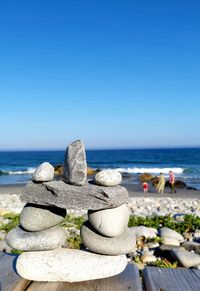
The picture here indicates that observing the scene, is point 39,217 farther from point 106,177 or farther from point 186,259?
point 186,259

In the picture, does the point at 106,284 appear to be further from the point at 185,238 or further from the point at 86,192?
the point at 185,238

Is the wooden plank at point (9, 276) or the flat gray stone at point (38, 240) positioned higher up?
the flat gray stone at point (38, 240)

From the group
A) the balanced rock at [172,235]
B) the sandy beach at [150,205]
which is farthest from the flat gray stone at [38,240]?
the sandy beach at [150,205]

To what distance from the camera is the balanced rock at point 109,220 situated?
10.1ft

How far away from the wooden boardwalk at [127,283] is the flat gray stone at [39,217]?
15.9 inches

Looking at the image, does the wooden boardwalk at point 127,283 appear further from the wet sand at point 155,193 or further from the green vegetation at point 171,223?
the wet sand at point 155,193

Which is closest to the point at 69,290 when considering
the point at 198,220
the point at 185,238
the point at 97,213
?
the point at 97,213

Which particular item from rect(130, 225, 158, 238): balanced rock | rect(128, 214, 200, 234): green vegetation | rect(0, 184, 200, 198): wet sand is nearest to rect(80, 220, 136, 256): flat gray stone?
rect(130, 225, 158, 238): balanced rock

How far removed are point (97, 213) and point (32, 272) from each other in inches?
28.7

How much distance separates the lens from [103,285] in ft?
9.14

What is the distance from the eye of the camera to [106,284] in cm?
280

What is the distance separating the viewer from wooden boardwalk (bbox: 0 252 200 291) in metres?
2.63

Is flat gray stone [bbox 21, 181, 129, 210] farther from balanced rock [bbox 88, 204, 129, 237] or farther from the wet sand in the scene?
the wet sand

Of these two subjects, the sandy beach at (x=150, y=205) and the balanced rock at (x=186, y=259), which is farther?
the sandy beach at (x=150, y=205)
